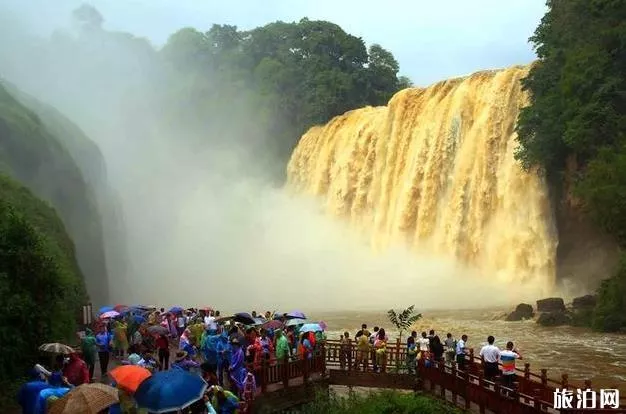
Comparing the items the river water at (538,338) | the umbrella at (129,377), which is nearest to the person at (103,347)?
the umbrella at (129,377)

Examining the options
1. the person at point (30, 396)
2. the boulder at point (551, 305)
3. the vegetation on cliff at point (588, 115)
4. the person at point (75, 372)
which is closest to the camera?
the person at point (30, 396)

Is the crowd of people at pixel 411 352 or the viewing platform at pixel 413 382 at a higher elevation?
the crowd of people at pixel 411 352

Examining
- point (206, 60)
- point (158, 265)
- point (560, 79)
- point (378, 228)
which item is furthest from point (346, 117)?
point (206, 60)

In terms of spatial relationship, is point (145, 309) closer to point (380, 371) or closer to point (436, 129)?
point (380, 371)

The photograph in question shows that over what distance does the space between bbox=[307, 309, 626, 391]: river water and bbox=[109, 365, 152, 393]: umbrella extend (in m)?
10.4

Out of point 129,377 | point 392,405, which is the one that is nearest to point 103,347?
point 129,377

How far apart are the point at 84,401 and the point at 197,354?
7305mm

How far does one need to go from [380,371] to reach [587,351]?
318 inches

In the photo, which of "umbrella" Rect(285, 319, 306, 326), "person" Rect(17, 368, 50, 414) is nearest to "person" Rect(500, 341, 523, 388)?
"umbrella" Rect(285, 319, 306, 326)

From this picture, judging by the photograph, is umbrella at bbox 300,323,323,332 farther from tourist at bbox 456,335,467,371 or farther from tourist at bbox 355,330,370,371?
tourist at bbox 456,335,467,371

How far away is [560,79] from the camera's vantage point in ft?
94.1

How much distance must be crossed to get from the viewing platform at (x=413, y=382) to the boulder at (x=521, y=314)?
10.9m

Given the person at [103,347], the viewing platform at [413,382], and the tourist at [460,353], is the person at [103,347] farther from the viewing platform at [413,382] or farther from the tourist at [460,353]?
the tourist at [460,353]

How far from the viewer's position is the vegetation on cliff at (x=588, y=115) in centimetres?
2311
